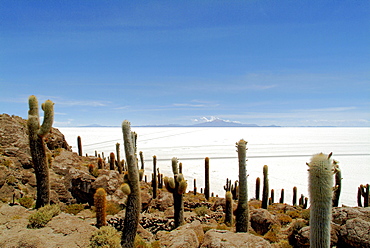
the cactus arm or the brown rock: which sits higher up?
the cactus arm

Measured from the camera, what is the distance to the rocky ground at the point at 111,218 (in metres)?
7.02

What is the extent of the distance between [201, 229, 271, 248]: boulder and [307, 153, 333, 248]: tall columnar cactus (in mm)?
2397

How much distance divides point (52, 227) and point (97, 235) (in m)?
2.10

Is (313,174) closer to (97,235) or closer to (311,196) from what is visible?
(311,196)

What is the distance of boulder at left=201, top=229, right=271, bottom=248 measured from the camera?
20.3 ft

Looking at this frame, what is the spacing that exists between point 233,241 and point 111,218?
6731 millimetres

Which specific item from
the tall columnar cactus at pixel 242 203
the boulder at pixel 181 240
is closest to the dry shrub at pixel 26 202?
the boulder at pixel 181 240

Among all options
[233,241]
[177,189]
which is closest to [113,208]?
[177,189]

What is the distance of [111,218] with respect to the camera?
11.1 m

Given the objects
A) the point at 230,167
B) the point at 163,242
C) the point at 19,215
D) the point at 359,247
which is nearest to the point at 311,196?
the point at 359,247

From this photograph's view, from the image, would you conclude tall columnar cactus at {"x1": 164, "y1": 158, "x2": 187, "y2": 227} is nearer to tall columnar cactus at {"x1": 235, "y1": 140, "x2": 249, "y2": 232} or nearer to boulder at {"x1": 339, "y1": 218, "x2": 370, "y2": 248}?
tall columnar cactus at {"x1": 235, "y1": 140, "x2": 249, "y2": 232}

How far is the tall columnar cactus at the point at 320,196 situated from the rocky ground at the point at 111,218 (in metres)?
2.49

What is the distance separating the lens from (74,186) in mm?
14102

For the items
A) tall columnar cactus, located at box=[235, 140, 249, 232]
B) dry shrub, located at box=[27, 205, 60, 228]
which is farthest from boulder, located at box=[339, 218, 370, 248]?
dry shrub, located at box=[27, 205, 60, 228]
